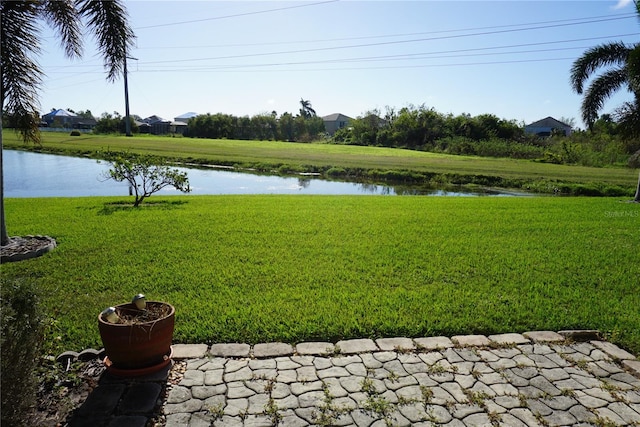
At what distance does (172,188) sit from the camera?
1777 centimetres

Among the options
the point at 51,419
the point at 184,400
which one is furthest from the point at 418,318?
the point at 51,419

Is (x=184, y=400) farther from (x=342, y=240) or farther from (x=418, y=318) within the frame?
(x=342, y=240)

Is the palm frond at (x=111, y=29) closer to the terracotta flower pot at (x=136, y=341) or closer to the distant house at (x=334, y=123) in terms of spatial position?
the terracotta flower pot at (x=136, y=341)

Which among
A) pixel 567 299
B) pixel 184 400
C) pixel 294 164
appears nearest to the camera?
pixel 184 400

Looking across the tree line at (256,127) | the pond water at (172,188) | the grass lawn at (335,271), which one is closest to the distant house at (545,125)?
the tree line at (256,127)

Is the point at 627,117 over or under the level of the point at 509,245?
over

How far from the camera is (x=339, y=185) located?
21.1 meters

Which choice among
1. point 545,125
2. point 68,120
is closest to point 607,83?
point 545,125

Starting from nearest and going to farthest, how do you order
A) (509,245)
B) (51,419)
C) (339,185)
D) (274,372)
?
(51,419) → (274,372) → (509,245) → (339,185)

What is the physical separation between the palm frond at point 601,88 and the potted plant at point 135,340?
15.8m

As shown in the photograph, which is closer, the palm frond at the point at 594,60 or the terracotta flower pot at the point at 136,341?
the terracotta flower pot at the point at 136,341

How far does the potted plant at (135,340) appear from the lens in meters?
2.81

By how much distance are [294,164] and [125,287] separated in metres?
23.7

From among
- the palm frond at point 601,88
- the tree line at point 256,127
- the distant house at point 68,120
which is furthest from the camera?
the distant house at point 68,120
